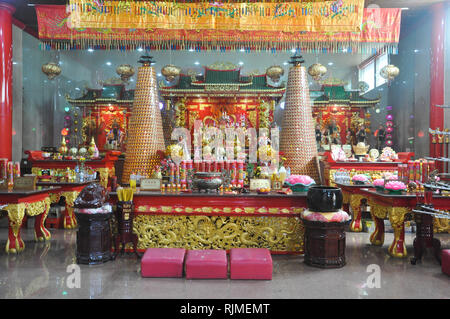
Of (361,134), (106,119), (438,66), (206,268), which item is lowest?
(206,268)

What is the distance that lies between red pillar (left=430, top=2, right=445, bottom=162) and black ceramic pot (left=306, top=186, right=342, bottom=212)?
5379 millimetres

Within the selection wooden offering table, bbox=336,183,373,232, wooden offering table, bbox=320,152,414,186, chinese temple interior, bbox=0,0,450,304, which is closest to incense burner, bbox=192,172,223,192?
chinese temple interior, bbox=0,0,450,304

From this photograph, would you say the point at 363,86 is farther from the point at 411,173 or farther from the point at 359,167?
the point at 411,173

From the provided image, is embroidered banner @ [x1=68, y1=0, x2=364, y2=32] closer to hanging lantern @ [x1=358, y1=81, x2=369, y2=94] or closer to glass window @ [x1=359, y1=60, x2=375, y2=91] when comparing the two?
hanging lantern @ [x1=358, y1=81, x2=369, y2=94]

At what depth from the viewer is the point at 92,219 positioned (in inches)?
144

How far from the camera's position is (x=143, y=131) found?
7695 millimetres

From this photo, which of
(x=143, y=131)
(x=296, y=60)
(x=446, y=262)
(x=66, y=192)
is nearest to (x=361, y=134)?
(x=296, y=60)

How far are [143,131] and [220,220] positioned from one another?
427 cm

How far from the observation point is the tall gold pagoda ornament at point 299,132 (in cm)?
816

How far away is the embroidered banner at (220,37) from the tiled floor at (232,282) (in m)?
3.75

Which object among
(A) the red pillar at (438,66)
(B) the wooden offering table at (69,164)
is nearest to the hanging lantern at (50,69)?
(B) the wooden offering table at (69,164)

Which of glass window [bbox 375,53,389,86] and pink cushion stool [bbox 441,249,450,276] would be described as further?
glass window [bbox 375,53,389,86]

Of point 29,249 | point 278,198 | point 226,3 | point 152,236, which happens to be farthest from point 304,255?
point 226,3

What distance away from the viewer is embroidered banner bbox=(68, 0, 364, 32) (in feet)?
17.9
